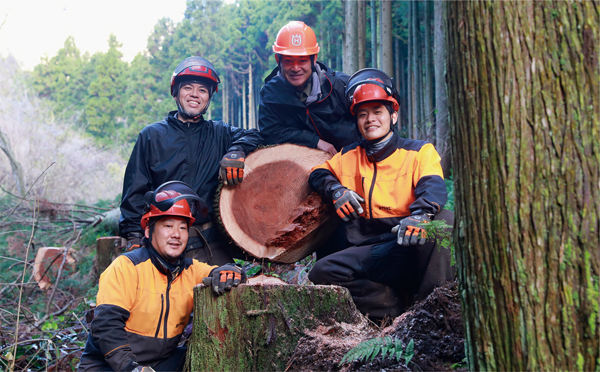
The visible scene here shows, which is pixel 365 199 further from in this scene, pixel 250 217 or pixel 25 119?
pixel 25 119

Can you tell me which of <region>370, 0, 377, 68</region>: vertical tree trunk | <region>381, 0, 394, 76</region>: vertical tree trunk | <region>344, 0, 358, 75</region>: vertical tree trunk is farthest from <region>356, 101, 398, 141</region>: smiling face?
<region>370, 0, 377, 68</region>: vertical tree trunk

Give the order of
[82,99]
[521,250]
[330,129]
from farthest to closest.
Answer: [82,99] → [330,129] → [521,250]

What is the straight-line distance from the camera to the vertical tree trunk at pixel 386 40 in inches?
525

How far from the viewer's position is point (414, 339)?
8.41 ft

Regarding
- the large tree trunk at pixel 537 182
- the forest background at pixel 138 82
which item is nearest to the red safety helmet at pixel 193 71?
the large tree trunk at pixel 537 182

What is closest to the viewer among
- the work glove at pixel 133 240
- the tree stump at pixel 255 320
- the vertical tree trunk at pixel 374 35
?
the tree stump at pixel 255 320

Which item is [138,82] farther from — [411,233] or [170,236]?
[411,233]

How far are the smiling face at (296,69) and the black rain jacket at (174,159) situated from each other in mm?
620

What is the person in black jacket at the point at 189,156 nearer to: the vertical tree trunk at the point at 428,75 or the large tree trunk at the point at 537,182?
the large tree trunk at the point at 537,182

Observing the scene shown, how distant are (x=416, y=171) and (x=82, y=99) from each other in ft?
149

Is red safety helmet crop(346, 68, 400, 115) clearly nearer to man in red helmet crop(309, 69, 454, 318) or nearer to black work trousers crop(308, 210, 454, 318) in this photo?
man in red helmet crop(309, 69, 454, 318)

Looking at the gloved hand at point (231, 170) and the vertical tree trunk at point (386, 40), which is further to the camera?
the vertical tree trunk at point (386, 40)

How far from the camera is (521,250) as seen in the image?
5.32 ft

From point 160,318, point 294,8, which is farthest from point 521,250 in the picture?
point 294,8
